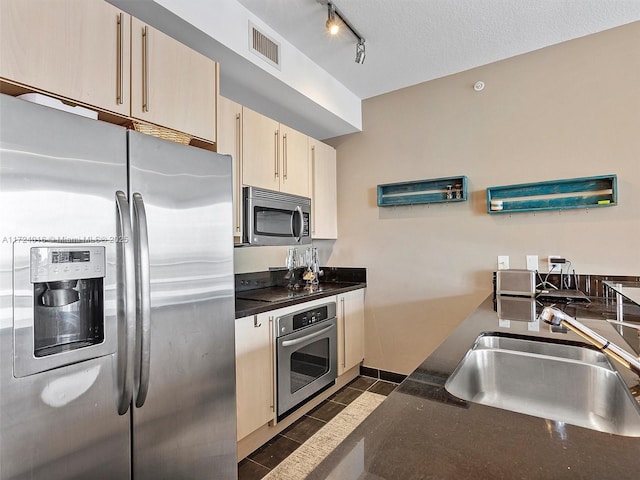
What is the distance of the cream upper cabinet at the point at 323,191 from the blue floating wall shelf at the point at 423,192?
47cm

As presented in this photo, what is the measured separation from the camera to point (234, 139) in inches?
85.8

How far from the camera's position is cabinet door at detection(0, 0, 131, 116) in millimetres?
1169

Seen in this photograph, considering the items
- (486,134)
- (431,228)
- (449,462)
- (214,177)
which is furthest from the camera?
(431,228)

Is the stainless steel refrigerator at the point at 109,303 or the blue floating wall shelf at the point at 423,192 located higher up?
the blue floating wall shelf at the point at 423,192

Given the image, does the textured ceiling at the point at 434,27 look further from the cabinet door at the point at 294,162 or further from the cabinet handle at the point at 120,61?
the cabinet handle at the point at 120,61

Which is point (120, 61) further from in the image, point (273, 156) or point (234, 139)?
point (273, 156)

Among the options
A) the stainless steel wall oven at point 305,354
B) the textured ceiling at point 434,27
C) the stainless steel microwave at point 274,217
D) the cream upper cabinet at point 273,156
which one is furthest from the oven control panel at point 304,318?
the textured ceiling at point 434,27

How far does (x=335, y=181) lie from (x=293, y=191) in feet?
2.47

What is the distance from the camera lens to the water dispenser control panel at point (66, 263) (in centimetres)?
104

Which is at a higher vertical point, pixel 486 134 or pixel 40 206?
pixel 486 134

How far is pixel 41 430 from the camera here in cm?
104

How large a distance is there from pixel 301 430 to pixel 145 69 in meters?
2.29

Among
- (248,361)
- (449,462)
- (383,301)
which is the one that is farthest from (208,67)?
(383,301)

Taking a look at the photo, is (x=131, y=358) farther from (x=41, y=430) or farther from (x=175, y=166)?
(x=175, y=166)
